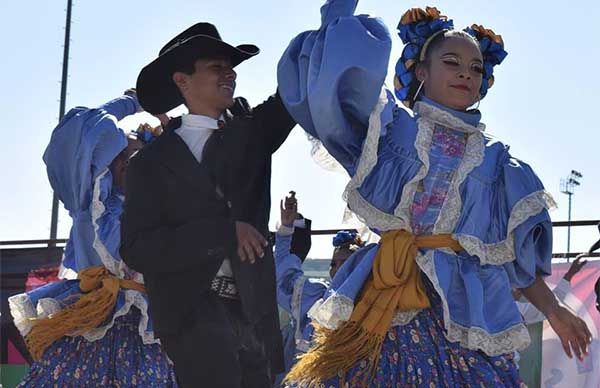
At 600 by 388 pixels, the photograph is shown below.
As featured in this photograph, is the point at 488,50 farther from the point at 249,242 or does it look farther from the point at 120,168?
the point at 120,168

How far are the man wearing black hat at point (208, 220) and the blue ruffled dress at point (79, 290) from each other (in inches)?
64.9

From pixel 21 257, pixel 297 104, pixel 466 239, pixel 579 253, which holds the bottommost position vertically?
pixel 21 257

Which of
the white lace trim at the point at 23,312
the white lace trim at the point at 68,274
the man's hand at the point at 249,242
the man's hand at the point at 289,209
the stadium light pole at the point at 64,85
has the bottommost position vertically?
the stadium light pole at the point at 64,85

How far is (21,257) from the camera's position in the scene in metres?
8.09

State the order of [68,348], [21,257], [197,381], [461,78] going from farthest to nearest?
[21,257]
[68,348]
[461,78]
[197,381]

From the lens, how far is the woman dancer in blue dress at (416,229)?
11.3 feet

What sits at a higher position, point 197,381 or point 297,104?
point 297,104

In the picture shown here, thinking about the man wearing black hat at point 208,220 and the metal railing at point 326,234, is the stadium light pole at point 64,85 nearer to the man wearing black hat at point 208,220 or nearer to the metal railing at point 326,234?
the metal railing at point 326,234

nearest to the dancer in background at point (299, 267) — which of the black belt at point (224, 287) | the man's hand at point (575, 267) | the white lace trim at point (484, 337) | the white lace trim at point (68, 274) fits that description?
the man's hand at point (575, 267)

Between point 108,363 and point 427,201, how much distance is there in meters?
2.41

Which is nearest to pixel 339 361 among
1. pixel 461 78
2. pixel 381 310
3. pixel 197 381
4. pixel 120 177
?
pixel 381 310

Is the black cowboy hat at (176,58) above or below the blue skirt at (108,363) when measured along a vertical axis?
above

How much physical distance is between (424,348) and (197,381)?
66 centimetres

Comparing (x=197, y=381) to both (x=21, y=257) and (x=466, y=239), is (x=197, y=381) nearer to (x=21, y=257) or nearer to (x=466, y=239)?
(x=466, y=239)
